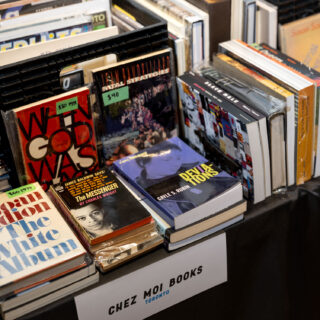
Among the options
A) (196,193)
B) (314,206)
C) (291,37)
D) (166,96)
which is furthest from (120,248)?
(291,37)

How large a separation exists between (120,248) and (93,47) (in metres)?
0.52

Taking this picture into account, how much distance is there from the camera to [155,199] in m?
1.27

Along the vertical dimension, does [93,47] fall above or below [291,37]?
above

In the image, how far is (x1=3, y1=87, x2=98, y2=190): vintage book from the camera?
4.24 feet

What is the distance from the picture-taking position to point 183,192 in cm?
128

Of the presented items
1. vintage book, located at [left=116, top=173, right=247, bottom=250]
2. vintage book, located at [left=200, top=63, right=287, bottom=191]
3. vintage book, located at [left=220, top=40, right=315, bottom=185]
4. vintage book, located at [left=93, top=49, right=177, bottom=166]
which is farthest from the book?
vintage book, located at [left=116, top=173, right=247, bottom=250]

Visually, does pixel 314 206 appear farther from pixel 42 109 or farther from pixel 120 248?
pixel 42 109

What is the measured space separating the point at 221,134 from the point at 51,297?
596 mm

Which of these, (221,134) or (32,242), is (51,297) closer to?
(32,242)

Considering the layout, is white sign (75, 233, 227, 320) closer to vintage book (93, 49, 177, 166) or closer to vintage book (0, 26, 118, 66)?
vintage book (93, 49, 177, 166)

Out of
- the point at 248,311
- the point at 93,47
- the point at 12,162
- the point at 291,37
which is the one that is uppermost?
the point at 93,47

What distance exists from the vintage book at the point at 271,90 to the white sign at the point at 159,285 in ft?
0.91

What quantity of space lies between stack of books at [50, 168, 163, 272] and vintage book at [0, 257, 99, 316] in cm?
A: 4

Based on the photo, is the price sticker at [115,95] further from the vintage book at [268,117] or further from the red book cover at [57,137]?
the vintage book at [268,117]
